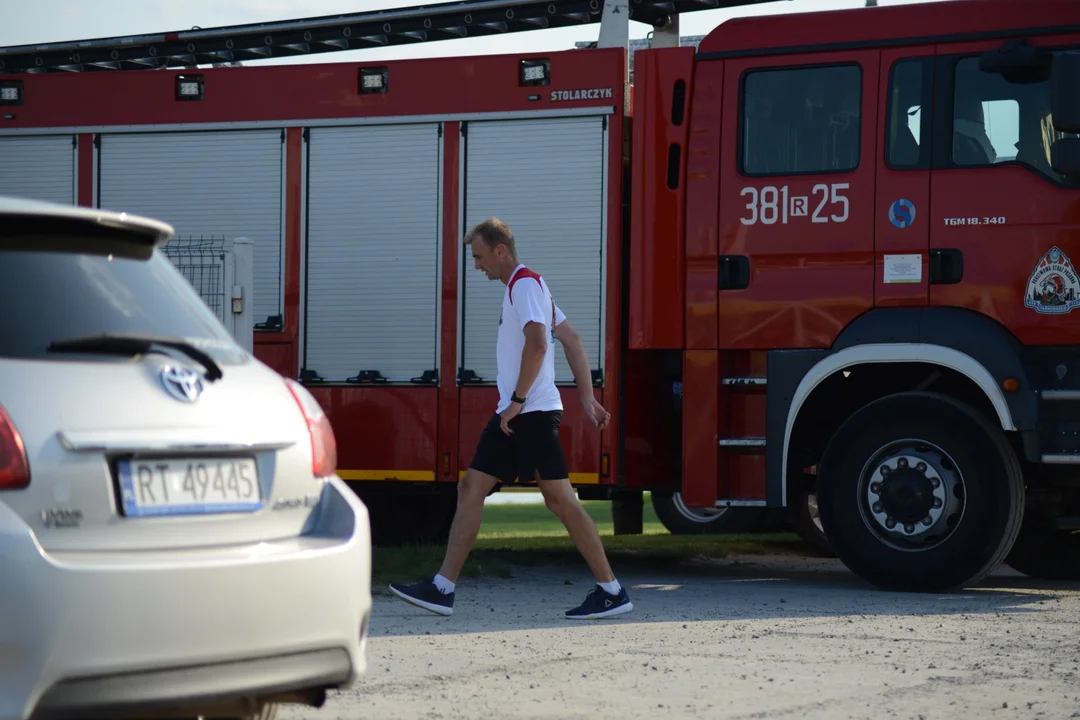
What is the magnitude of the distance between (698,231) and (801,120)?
0.85 metres

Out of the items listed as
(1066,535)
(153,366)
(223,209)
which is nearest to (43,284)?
(153,366)

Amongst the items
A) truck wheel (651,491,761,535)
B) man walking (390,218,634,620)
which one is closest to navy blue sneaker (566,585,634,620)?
man walking (390,218,634,620)

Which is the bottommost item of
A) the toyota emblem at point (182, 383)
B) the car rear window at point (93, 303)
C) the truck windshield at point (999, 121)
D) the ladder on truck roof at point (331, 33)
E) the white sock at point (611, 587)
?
the white sock at point (611, 587)

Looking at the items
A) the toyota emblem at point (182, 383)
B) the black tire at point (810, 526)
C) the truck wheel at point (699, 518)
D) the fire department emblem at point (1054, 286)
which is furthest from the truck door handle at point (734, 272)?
the toyota emblem at point (182, 383)

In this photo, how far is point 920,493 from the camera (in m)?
8.73

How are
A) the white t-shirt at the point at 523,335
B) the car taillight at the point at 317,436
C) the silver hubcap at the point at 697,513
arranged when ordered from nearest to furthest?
the car taillight at the point at 317,436 → the white t-shirt at the point at 523,335 → the silver hubcap at the point at 697,513

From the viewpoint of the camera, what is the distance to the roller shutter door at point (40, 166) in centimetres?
1082

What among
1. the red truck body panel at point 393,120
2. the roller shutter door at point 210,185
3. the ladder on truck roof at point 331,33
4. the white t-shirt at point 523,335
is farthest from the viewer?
the ladder on truck roof at point 331,33

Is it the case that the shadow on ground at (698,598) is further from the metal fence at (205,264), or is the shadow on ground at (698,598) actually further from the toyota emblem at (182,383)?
the toyota emblem at (182,383)

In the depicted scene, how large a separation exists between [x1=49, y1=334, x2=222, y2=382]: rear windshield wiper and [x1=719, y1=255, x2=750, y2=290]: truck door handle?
17.4 feet

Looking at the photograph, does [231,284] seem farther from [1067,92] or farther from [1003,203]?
[1067,92]

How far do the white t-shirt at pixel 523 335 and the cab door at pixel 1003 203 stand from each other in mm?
2357

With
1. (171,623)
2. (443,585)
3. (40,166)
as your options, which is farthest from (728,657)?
(40,166)

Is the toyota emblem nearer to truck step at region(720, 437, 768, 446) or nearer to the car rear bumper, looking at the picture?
the car rear bumper
